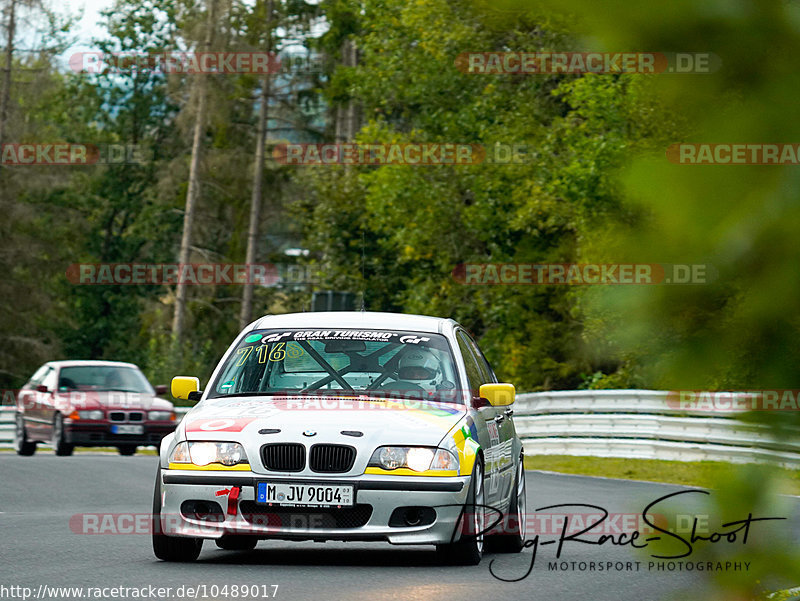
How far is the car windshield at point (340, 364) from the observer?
962 centimetres

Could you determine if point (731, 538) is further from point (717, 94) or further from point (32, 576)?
point (32, 576)

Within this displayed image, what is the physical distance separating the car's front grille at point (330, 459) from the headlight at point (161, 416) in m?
17.0

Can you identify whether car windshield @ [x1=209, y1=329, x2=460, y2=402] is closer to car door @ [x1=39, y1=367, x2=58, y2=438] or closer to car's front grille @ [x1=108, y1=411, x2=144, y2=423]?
car's front grille @ [x1=108, y1=411, x2=144, y2=423]

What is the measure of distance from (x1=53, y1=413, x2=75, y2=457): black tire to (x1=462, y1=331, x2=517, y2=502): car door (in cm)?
1512

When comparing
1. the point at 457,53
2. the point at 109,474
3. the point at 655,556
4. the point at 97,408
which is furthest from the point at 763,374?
the point at 457,53

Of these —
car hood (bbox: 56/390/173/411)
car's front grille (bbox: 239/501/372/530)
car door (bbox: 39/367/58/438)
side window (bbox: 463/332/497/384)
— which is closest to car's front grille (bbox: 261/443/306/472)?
car's front grille (bbox: 239/501/372/530)

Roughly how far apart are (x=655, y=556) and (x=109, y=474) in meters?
17.5

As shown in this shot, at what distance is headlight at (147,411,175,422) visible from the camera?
2519 cm

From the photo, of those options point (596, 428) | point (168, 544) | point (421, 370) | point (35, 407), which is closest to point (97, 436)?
point (35, 407)

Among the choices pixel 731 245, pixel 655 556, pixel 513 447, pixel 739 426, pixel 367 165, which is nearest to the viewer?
pixel 731 245

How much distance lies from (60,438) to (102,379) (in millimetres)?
1515

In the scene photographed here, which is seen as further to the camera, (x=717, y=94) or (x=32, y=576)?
(x=32, y=576)

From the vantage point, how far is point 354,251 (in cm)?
4247

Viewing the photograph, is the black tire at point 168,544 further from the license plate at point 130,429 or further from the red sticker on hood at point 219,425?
the license plate at point 130,429
